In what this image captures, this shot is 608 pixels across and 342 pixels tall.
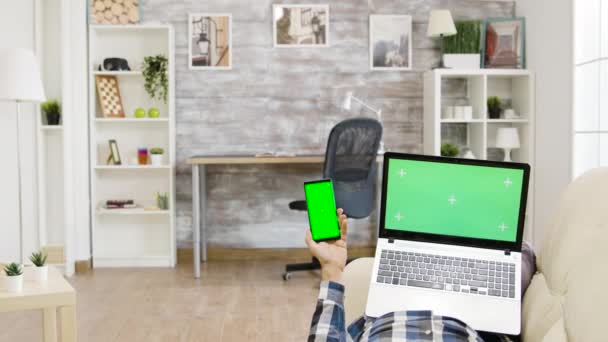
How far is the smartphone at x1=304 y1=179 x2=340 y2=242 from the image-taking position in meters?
1.87

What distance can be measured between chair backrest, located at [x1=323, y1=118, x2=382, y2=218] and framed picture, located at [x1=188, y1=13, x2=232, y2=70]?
1.32 meters

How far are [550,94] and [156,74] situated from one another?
2802 millimetres


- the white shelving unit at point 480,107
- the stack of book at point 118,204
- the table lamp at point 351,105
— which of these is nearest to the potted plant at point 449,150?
the white shelving unit at point 480,107

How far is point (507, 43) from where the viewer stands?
17.6 ft

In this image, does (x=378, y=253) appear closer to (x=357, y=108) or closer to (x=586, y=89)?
(x=586, y=89)

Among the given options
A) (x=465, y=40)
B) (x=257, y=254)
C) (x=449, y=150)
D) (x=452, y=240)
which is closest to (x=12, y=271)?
(x=452, y=240)

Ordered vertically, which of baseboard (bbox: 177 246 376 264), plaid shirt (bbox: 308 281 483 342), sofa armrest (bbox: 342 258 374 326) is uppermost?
plaid shirt (bbox: 308 281 483 342)

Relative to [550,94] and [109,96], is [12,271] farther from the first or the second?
[550,94]

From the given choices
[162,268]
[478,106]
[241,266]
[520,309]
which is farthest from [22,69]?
[520,309]

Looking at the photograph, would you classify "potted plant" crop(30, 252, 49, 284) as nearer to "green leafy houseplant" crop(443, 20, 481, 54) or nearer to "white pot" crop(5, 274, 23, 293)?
A: "white pot" crop(5, 274, 23, 293)

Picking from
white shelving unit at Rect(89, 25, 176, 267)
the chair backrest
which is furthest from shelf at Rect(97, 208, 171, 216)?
the chair backrest

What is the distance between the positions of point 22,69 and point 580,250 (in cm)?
381

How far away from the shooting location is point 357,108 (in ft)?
18.2

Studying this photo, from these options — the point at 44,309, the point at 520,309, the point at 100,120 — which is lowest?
the point at 44,309
